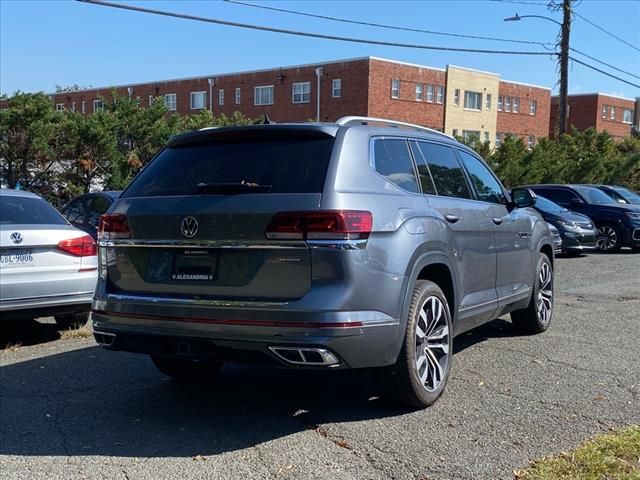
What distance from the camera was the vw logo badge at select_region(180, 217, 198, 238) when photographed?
14.2 feet

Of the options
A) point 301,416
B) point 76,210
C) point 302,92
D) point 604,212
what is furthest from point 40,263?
point 302,92

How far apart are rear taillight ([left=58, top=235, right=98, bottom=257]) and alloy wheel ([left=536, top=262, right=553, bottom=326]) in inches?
183

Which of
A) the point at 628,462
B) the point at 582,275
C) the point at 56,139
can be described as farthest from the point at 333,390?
the point at 56,139

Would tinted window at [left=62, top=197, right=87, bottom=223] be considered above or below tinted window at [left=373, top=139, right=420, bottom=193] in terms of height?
below

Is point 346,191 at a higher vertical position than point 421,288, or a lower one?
higher

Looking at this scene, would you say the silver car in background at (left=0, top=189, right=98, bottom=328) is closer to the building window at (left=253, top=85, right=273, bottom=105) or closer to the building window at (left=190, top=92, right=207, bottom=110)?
the building window at (left=253, top=85, right=273, bottom=105)

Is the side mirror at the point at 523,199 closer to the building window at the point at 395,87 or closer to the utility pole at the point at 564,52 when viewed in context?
the utility pole at the point at 564,52

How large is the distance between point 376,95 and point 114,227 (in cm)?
4297

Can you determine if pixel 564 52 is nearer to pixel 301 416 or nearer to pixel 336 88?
pixel 336 88

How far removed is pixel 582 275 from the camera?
41.4ft

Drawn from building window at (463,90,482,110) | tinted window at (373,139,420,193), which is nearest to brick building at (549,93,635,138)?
building window at (463,90,482,110)

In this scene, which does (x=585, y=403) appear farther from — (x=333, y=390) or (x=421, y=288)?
(x=333, y=390)

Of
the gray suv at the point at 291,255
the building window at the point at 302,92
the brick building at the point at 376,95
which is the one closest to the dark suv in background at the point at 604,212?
the gray suv at the point at 291,255

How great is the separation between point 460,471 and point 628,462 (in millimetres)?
919
